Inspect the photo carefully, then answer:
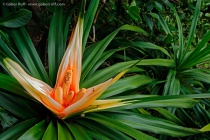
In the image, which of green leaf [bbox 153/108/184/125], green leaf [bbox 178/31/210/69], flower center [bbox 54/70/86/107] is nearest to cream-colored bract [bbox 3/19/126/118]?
flower center [bbox 54/70/86/107]

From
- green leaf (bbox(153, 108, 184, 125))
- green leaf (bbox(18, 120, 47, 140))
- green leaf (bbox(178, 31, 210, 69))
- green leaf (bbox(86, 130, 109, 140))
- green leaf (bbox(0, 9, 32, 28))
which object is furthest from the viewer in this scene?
green leaf (bbox(178, 31, 210, 69))

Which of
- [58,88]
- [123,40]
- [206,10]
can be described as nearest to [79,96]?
[58,88]

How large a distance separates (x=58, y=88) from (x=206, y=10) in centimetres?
135

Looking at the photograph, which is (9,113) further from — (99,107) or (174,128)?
(174,128)

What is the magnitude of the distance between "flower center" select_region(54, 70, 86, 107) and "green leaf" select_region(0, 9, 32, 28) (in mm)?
261

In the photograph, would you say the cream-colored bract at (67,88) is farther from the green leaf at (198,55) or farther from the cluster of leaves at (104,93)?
the green leaf at (198,55)

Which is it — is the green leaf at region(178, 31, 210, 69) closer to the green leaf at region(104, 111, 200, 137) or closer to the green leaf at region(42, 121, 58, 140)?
the green leaf at region(104, 111, 200, 137)

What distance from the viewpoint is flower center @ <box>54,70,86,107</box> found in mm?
808

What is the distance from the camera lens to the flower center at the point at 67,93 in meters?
0.81

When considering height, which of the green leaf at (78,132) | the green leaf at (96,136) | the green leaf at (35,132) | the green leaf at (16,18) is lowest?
the green leaf at (96,136)

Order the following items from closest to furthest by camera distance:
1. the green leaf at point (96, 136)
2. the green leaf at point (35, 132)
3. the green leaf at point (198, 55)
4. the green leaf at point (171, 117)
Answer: the green leaf at point (35, 132) < the green leaf at point (96, 136) < the green leaf at point (171, 117) < the green leaf at point (198, 55)

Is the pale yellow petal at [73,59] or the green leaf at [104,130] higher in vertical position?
the pale yellow petal at [73,59]

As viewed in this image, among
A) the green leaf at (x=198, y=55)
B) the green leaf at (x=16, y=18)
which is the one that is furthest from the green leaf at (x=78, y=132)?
the green leaf at (x=198, y=55)

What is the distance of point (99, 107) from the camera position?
80 cm
